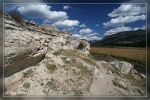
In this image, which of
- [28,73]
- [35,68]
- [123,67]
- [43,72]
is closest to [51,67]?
[43,72]

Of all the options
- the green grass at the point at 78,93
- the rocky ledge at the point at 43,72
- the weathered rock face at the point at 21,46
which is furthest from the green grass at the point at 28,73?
the green grass at the point at 78,93

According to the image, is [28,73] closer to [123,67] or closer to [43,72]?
[43,72]

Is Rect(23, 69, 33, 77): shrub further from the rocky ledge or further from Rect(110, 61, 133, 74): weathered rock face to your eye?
Rect(110, 61, 133, 74): weathered rock face

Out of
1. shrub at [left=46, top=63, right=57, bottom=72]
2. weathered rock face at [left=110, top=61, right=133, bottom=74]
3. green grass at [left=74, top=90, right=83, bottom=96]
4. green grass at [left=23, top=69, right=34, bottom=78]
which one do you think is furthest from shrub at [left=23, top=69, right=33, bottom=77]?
weathered rock face at [left=110, top=61, right=133, bottom=74]

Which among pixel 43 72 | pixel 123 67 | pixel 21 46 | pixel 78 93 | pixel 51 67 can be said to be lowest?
pixel 78 93

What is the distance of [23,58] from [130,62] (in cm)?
813

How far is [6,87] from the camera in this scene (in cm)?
688

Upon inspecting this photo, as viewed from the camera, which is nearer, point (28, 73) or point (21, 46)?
point (21, 46)

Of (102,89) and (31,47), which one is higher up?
(31,47)

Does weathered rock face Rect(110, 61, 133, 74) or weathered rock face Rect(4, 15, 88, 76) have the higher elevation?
weathered rock face Rect(4, 15, 88, 76)

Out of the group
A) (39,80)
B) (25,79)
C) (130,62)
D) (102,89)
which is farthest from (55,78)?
(130,62)

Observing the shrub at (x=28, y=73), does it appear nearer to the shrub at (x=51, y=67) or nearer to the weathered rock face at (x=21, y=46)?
the weathered rock face at (x=21, y=46)

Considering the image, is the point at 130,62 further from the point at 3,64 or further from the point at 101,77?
the point at 3,64

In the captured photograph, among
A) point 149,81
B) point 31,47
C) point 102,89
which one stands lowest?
point 102,89
